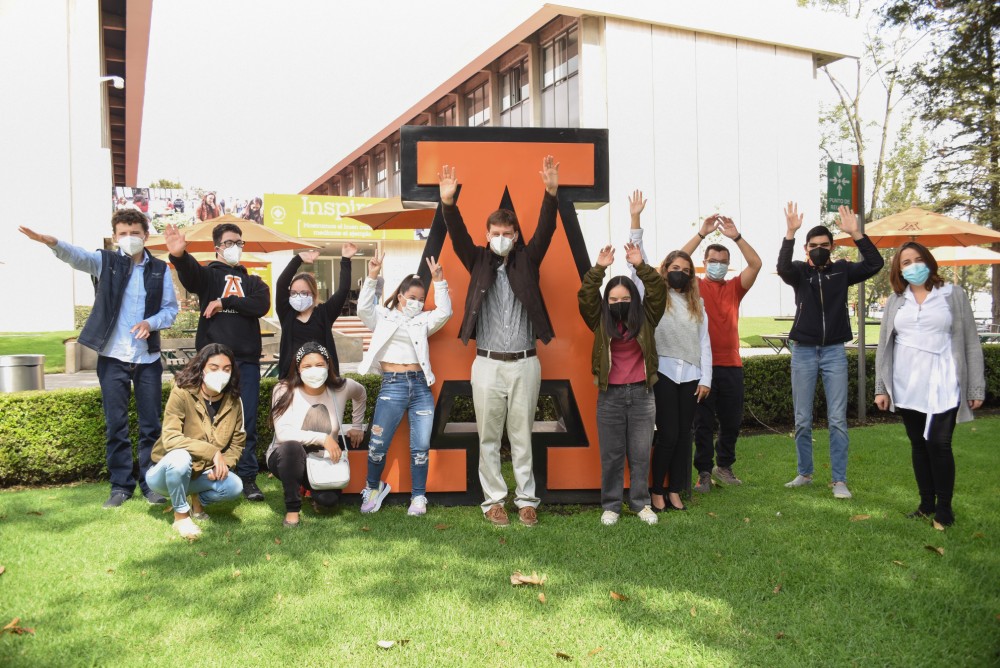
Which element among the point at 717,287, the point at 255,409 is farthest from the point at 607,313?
the point at 255,409

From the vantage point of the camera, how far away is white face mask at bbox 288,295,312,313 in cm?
599

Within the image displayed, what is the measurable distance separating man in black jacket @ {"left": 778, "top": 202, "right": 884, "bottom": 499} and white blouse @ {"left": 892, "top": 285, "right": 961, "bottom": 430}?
581 mm

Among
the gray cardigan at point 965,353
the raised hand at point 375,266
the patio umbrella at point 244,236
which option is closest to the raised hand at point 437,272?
the raised hand at point 375,266

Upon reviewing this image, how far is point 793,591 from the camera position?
4055 mm

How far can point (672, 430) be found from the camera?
18.6 feet

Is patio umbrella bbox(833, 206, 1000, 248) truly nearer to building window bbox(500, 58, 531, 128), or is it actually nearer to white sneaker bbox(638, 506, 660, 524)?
white sneaker bbox(638, 506, 660, 524)

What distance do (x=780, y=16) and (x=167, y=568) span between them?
95.9ft

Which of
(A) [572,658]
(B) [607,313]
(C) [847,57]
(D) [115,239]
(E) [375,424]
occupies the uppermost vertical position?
(C) [847,57]

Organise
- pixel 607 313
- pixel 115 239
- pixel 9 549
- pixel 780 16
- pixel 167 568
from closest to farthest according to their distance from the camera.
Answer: pixel 167 568, pixel 9 549, pixel 607 313, pixel 115 239, pixel 780 16

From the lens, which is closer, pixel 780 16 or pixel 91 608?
pixel 91 608

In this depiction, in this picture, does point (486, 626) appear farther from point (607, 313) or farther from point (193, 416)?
point (193, 416)

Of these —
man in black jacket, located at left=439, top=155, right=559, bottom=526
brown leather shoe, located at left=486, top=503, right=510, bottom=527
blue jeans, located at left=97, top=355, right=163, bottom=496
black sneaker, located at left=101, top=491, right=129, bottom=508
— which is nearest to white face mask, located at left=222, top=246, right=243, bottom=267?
blue jeans, located at left=97, top=355, right=163, bottom=496

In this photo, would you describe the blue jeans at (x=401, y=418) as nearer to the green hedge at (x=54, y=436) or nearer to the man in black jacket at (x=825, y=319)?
the green hedge at (x=54, y=436)

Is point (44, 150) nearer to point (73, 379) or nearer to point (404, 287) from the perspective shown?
point (73, 379)
